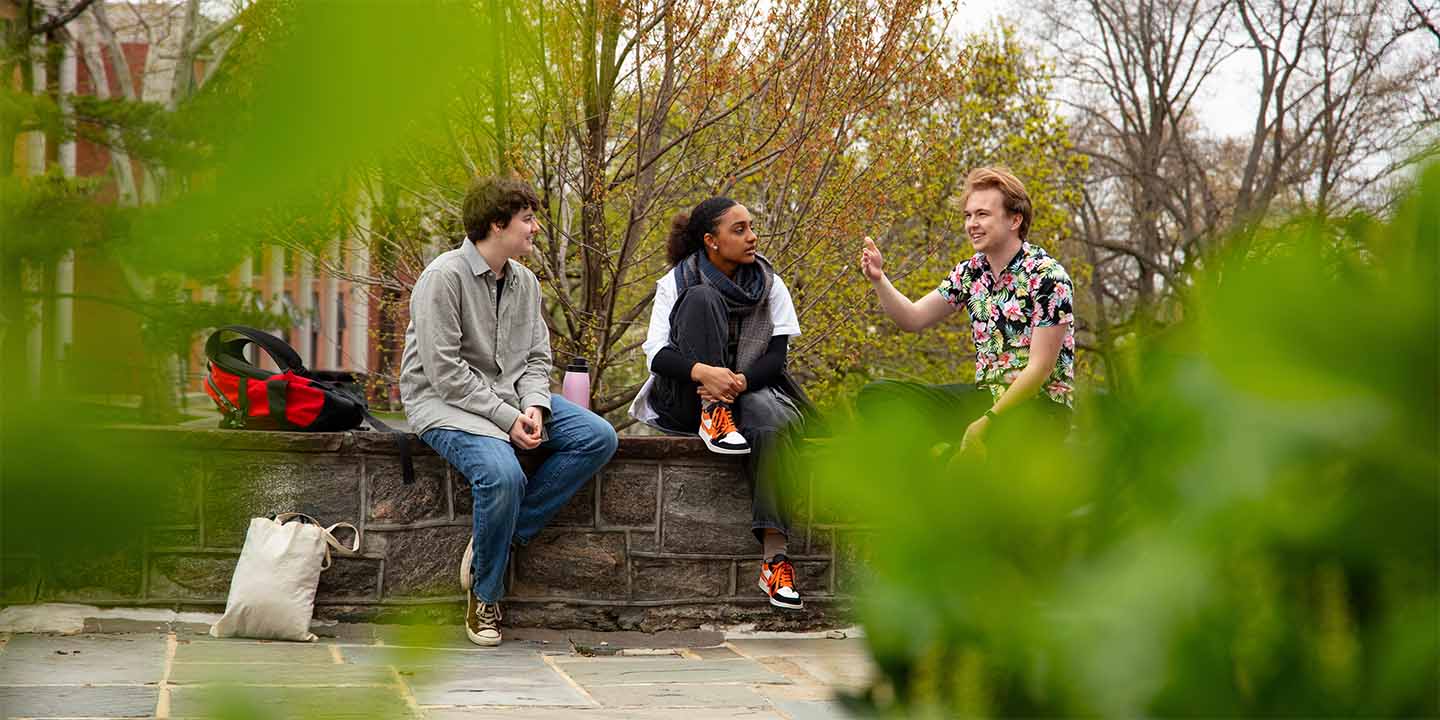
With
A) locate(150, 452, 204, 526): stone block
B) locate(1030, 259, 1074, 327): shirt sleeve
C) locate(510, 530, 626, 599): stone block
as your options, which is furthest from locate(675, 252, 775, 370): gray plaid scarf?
locate(150, 452, 204, 526): stone block

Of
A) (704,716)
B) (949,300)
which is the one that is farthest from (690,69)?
(704,716)

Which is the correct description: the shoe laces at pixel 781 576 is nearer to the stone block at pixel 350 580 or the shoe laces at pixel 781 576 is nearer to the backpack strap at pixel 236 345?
the stone block at pixel 350 580

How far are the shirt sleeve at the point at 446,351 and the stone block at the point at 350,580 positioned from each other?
32.4 inches

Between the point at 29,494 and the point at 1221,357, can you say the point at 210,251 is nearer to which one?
the point at 29,494

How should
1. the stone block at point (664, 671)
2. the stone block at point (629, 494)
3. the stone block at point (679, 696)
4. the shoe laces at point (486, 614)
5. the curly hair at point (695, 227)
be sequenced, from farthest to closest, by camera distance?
1. the curly hair at point (695, 227)
2. the stone block at point (629, 494)
3. the shoe laces at point (486, 614)
4. the stone block at point (664, 671)
5. the stone block at point (679, 696)

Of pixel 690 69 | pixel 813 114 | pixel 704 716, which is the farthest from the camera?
pixel 813 114

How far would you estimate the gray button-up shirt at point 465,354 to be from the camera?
204 inches

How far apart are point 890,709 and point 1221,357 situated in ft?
0.73

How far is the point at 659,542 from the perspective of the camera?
228 inches

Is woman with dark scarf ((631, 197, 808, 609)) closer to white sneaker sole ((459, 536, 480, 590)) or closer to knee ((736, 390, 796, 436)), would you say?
knee ((736, 390, 796, 436))

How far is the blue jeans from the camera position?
516cm

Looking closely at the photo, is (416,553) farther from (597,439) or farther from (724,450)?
(724,450)

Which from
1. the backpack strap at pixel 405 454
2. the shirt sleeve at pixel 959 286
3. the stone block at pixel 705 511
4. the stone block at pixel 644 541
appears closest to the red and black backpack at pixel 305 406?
the backpack strap at pixel 405 454

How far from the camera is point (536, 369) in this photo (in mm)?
5641
